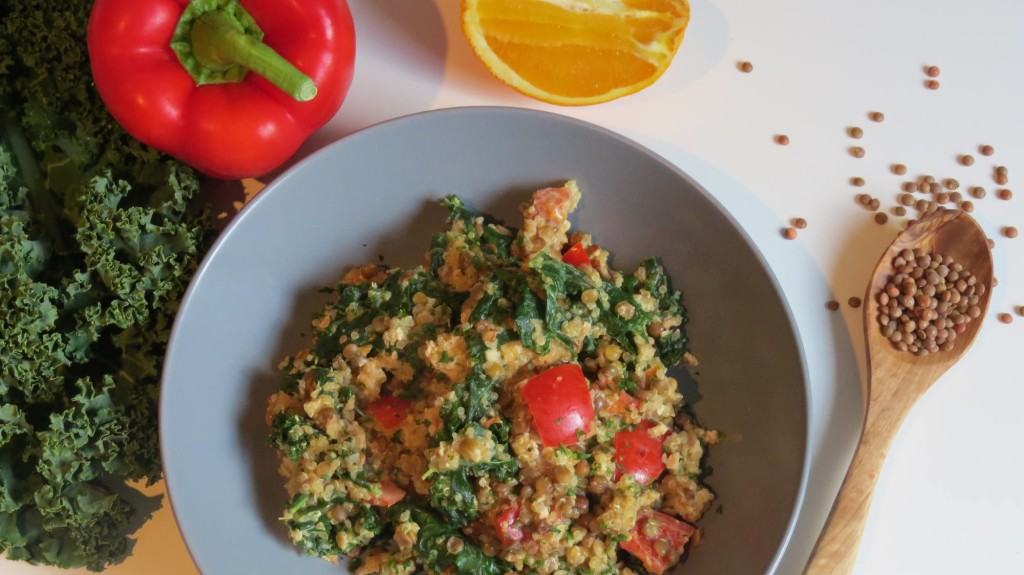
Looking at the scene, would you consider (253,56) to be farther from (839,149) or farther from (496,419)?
(839,149)

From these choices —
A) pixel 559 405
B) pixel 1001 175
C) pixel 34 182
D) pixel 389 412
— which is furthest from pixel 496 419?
pixel 1001 175

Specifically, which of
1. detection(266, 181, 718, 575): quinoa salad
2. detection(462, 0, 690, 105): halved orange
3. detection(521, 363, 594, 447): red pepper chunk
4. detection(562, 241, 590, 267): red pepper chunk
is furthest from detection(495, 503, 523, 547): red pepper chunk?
detection(462, 0, 690, 105): halved orange

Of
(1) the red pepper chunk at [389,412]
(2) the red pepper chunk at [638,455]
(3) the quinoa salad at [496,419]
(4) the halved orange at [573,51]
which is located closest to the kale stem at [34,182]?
(3) the quinoa salad at [496,419]

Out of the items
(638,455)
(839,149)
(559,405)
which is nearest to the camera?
(559,405)

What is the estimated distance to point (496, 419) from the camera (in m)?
2.08

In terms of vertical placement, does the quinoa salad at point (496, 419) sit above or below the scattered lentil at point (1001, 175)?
below

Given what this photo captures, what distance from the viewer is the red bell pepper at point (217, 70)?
2.09m

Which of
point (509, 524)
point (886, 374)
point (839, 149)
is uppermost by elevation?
point (839, 149)

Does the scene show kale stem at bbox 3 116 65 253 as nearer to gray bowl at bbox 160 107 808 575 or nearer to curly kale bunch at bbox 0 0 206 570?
curly kale bunch at bbox 0 0 206 570

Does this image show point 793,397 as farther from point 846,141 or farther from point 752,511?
point 846,141

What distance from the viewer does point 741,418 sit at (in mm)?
2275

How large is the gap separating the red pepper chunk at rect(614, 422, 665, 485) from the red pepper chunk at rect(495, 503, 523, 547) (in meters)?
0.29

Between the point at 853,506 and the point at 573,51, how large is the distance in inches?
63.1

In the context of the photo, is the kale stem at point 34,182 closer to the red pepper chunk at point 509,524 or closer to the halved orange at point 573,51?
the halved orange at point 573,51
